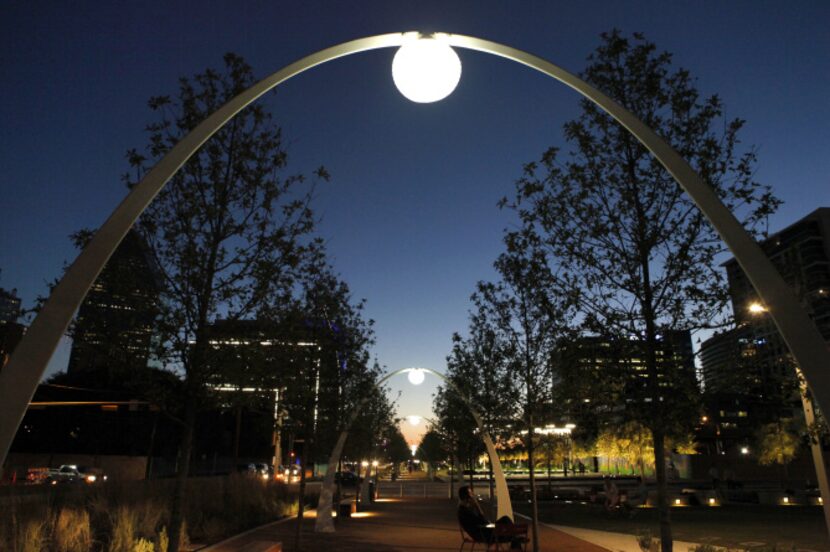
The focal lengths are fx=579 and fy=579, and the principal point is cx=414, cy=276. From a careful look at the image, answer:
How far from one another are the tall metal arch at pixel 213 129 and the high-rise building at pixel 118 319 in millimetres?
4656

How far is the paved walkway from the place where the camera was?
14.3 m

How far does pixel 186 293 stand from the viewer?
378 inches

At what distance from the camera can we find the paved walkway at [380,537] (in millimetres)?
14297

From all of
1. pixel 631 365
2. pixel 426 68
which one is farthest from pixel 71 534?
pixel 426 68

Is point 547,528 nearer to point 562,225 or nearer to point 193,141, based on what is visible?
point 562,225

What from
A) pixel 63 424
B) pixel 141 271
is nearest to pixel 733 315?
pixel 141 271

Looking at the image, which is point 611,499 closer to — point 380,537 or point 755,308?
point 380,537

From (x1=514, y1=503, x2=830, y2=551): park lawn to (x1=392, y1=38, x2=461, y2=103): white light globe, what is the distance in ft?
49.5

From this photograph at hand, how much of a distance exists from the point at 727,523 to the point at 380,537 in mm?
12804

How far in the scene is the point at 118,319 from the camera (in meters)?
9.37

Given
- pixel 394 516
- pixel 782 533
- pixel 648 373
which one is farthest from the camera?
pixel 394 516

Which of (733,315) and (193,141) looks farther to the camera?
(733,315)

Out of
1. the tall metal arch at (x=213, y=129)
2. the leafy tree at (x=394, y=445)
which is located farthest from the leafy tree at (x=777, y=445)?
the tall metal arch at (x=213, y=129)

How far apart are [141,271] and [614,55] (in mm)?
8766
